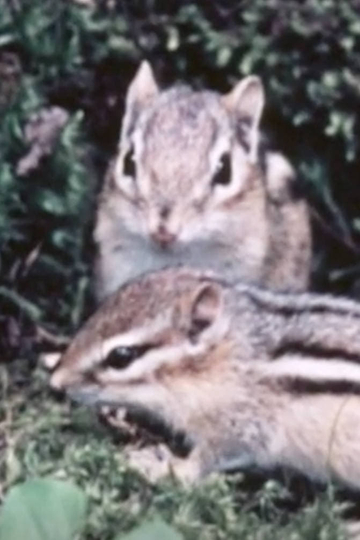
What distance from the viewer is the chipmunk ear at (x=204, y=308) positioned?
6.32 meters

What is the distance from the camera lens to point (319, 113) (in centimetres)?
761

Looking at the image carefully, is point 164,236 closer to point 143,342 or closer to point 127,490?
point 143,342

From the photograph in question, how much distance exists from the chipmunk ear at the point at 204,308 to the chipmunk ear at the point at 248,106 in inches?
39.4

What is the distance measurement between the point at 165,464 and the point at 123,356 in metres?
0.60

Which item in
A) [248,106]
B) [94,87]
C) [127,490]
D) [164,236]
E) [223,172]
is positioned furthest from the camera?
[94,87]

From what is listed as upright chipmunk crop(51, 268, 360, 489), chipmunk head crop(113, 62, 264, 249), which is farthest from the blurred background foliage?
upright chipmunk crop(51, 268, 360, 489)

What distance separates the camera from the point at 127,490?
6.34 metres

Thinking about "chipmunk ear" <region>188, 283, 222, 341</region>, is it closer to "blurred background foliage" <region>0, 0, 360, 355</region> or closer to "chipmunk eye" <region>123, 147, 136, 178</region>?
"chipmunk eye" <region>123, 147, 136, 178</region>

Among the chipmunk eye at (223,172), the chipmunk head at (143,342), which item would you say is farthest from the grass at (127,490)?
the chipmunk eye at (223,172)

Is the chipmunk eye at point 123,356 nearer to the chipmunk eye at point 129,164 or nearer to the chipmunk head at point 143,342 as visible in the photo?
the chipmunk head at point 143,342

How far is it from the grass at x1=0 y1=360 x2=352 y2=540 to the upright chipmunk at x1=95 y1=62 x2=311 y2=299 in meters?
0.66

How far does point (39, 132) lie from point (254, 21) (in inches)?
36.0

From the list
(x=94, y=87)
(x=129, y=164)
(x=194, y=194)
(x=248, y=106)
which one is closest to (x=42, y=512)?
(x=194, y=194)

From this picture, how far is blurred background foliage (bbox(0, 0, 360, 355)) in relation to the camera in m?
7.31
